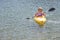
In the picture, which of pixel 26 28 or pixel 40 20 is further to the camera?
pixel 40 20

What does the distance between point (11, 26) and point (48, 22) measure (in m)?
1.45

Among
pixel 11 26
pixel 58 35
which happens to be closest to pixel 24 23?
pixel 11 26

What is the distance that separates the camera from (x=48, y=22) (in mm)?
9680

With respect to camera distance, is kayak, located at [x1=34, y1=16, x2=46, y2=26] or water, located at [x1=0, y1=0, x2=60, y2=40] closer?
water, located at [x1=0, y1=0, x2=60, y2=40]

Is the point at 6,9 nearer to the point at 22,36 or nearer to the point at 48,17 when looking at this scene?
the point at 48,17

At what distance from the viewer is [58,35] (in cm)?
773

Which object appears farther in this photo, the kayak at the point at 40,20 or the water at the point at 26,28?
the kayak at the point at 40,20

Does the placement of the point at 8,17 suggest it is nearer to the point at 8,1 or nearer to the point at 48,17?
the point at 48,17

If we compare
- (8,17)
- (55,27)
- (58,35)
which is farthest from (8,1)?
(58,35)

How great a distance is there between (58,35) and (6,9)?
237 inches

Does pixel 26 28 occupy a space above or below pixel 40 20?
below

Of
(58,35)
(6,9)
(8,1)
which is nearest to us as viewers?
(58,35)

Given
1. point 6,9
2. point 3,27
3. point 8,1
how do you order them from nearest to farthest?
point 3,27 < point 6,9 < point 8,1

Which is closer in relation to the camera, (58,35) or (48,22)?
(58,35)
